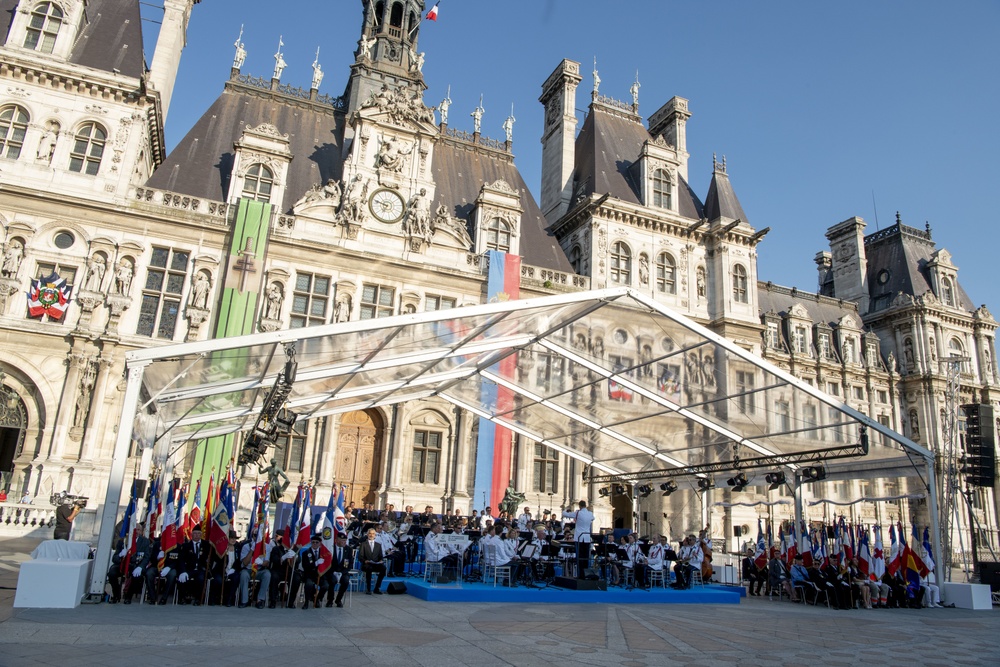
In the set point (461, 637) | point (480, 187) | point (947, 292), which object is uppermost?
point (947, 292)

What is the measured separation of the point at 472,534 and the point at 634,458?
6392 millimetres

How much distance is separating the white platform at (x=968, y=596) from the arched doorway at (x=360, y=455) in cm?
1709

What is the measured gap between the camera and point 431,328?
1320cm

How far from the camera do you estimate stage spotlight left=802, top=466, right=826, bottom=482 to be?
16.6 m

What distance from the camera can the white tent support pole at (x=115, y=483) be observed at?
393 inches

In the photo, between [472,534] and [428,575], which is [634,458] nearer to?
[472,534]

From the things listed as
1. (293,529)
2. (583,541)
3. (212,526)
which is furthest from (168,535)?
(583,541)

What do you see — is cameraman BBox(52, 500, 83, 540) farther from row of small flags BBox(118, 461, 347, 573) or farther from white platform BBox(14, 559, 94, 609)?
white platform BBox(14, 559, 94, 609)

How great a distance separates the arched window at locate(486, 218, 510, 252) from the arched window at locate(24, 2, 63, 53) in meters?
16.7

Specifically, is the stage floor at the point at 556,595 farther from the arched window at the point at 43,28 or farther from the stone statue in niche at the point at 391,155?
the arched window at the point at 43,28

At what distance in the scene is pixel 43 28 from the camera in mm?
23672

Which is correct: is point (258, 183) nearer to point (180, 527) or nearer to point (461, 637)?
point (180, 527)

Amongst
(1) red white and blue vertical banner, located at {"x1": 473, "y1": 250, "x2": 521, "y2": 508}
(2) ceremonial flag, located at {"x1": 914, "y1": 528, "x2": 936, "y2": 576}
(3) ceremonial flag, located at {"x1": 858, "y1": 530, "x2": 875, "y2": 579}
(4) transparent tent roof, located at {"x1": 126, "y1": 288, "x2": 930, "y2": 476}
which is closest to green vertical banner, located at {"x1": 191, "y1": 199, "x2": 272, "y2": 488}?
(4) transparent tent roof, located at {"x1": 126, "y1": 288, "x2": 930, "y2": 476}

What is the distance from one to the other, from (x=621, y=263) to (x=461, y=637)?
74.4 feet
